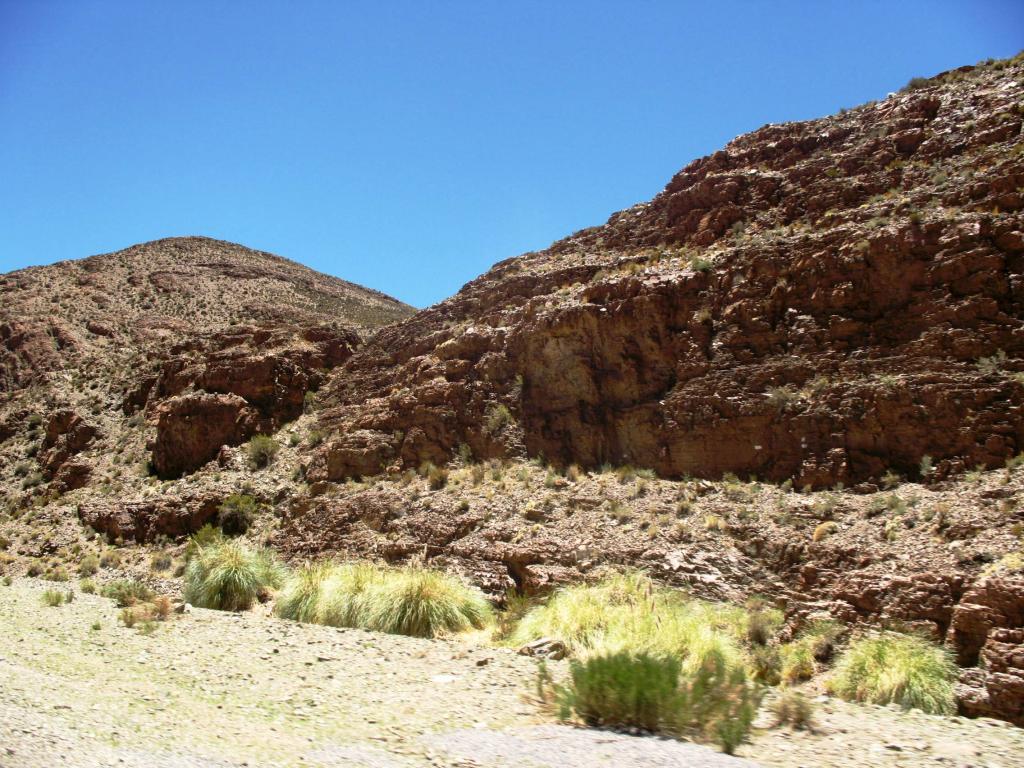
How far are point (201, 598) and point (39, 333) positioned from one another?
3882 cm

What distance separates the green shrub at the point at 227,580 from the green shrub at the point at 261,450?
10280 mm

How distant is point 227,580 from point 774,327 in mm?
15229

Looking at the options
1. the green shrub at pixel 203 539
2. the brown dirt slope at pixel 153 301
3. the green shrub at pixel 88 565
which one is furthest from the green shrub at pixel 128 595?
the brown dirt slope at pixel 153 301

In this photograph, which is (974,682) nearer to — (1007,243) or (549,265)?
(1007,243)

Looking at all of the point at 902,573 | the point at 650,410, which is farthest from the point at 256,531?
the point at 902,573

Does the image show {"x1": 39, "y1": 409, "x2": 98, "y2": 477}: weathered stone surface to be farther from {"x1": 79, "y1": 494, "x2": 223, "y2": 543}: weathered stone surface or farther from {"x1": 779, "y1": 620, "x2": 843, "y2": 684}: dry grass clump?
{"x1": 779, "y1": 620, "x2": 843, "y2": 684}: dry grass clump

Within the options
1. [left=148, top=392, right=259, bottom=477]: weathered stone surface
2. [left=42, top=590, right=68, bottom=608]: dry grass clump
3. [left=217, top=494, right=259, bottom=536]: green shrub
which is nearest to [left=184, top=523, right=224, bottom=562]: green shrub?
[left=217, top=494, right=259, bottom=536]: green shrub

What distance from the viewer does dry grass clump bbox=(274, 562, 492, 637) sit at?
1393 cm

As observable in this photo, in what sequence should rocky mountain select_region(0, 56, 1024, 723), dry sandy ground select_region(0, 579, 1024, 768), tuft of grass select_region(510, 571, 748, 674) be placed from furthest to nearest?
rocky mountain select_region(0, 56, 1024, 723), tuft of grass select_region(510, 571, 748, 674), dry sandy ground select_region(0, 579, 1024, 768)

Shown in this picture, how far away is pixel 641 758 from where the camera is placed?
604 cm

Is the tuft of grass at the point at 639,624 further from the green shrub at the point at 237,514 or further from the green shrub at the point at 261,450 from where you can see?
the green shrub at the point at 261,450

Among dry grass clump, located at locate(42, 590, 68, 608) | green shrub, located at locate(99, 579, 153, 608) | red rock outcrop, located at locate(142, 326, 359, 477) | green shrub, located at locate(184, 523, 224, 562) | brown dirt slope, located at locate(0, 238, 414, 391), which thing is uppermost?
brown dirt slope, located at locate(0, 238, 414, 391)

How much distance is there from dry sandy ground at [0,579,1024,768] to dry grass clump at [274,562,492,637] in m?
2.42

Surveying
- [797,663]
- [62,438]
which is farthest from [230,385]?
[797,663]
